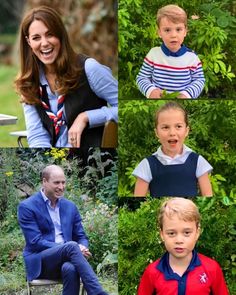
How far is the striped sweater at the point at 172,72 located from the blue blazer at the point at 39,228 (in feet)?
2.93

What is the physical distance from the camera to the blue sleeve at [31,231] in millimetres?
6961

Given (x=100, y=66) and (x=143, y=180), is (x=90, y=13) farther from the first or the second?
(x=143, y=180)

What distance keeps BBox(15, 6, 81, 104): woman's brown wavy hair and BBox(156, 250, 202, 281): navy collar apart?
1177mm

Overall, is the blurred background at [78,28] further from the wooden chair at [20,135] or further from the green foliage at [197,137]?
the green foliage at [197,137]

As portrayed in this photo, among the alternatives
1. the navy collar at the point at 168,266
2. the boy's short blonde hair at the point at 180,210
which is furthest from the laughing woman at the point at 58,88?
the navy collar at the point at 168,266

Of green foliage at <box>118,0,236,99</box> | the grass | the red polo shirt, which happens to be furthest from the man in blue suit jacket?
green foliage at <box>118,0,236,99</box>

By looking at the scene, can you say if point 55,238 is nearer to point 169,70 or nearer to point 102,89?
point 102,89

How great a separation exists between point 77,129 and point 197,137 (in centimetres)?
75

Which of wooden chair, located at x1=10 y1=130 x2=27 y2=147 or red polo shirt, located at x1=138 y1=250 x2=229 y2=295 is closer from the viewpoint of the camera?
red polo shirt, located at x1=138 y1=250 x2=229 y2=295

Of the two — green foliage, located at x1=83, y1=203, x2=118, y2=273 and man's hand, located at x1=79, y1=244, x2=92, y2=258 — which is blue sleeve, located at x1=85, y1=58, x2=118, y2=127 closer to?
green foliage, located at x1=83, y1=203, x2=118, y2=273

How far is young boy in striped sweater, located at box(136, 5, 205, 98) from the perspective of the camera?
7.03 metres

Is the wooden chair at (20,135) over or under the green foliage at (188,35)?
under

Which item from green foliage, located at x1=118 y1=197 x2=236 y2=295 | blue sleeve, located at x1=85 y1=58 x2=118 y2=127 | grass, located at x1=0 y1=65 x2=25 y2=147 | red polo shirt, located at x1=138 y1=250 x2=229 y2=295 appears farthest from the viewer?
grass, located at x1=0 y1=65 x2=25 y2=147

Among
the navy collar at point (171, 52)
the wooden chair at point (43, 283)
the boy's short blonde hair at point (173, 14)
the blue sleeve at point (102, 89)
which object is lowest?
the wooden chair at point (43, 283)
